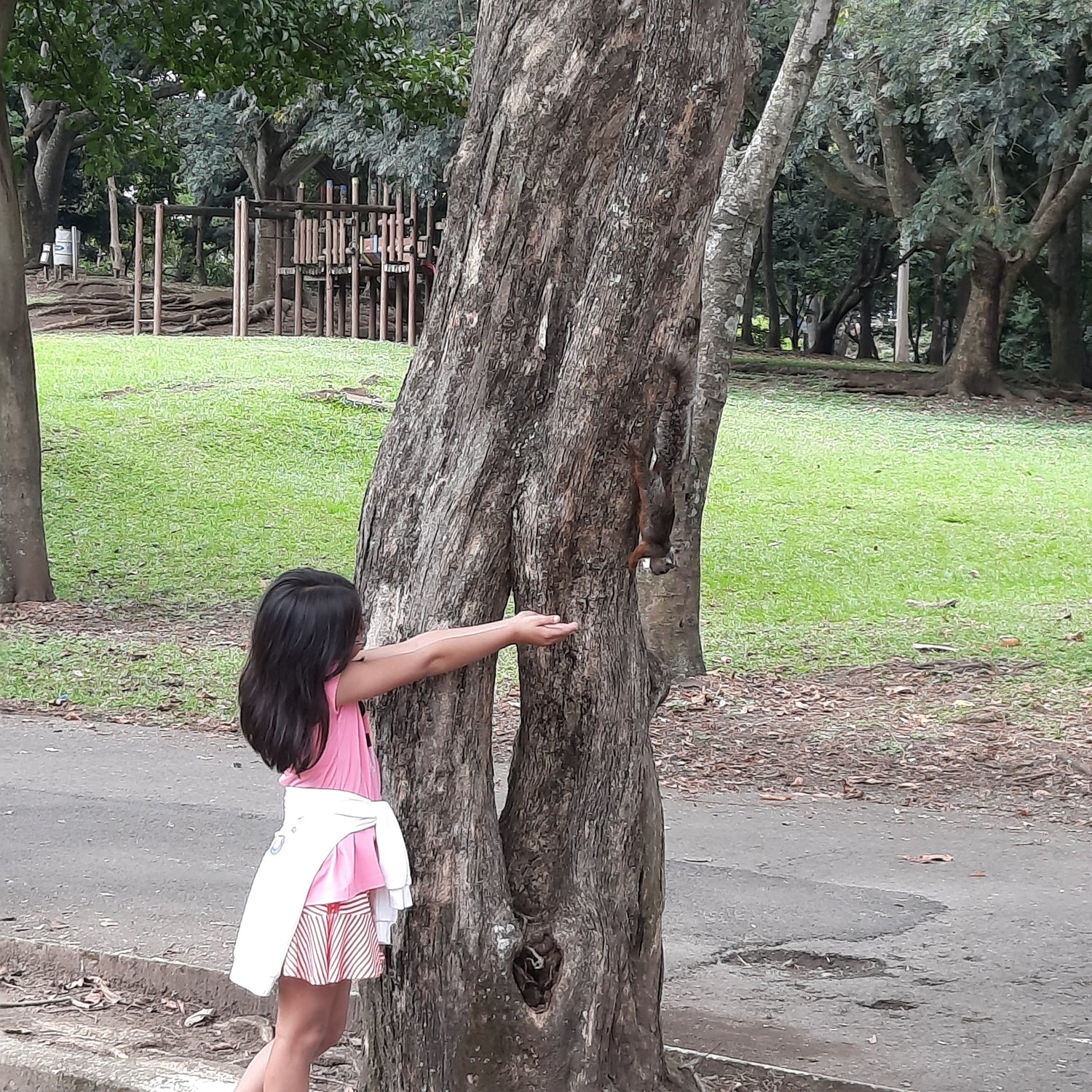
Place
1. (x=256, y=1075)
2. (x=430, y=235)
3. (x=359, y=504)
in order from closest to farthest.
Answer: (x=256, y=1075), (x=359, y=504), (x=430, y=235)

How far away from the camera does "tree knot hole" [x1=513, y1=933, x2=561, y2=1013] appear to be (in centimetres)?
393

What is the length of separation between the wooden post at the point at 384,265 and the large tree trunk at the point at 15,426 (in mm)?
14928

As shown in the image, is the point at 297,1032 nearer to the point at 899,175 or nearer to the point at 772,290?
the point at 899,175

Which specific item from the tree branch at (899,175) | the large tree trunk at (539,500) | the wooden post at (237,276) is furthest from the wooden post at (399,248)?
the large tree trunk at (539,500)

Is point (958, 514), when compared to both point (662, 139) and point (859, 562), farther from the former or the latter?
point (662, 139)

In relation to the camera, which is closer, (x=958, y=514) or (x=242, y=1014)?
(x=242, y=1014)

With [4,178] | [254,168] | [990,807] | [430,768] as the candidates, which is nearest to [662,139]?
[430,768]

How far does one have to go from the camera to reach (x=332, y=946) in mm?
3525

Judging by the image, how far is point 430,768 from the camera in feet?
12.5

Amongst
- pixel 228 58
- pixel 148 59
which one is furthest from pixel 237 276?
pixel 228 58

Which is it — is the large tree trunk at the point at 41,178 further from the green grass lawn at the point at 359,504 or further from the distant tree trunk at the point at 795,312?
the distant tree trunk at the point at 795,312

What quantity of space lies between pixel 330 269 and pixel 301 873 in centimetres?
2541

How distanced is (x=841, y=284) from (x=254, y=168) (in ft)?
56.1

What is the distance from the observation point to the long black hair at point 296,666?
357 cm
